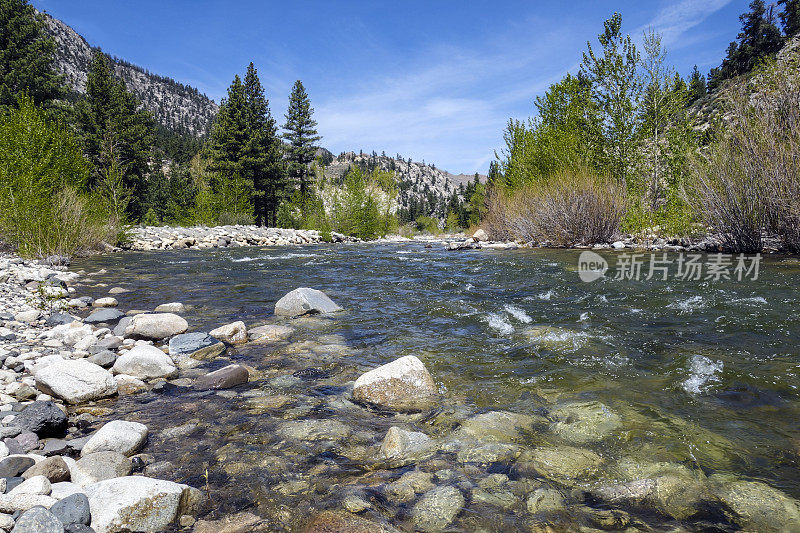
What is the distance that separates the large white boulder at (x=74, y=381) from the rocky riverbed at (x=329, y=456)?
0.01 meters

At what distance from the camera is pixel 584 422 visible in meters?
3.21

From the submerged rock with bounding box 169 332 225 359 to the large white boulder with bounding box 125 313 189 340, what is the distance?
51 cm

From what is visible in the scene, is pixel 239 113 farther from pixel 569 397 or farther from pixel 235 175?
pixel 569 397

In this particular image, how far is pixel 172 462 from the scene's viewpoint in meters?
2.78

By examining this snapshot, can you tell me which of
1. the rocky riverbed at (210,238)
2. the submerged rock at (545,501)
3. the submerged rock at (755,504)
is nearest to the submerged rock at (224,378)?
the submerged rock at (545,501)

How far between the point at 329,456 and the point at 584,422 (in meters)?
2.08

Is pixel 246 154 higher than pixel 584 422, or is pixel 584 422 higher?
pixel 246 154

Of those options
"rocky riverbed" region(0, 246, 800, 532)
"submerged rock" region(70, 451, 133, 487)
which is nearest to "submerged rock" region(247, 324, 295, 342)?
"rocky riverbed" region(0, 246, 800, 532)

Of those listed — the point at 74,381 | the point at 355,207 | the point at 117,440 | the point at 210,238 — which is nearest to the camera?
the point at 117,440

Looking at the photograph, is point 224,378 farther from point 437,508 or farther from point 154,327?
point 437,508

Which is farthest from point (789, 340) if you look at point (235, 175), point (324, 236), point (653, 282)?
point (235, 175)

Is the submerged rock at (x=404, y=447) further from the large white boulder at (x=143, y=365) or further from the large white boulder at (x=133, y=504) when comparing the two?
the large white boulder at (x=143, y=365)

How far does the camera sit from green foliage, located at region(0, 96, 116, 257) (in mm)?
13203

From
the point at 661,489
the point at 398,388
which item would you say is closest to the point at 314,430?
the point at 398,388
